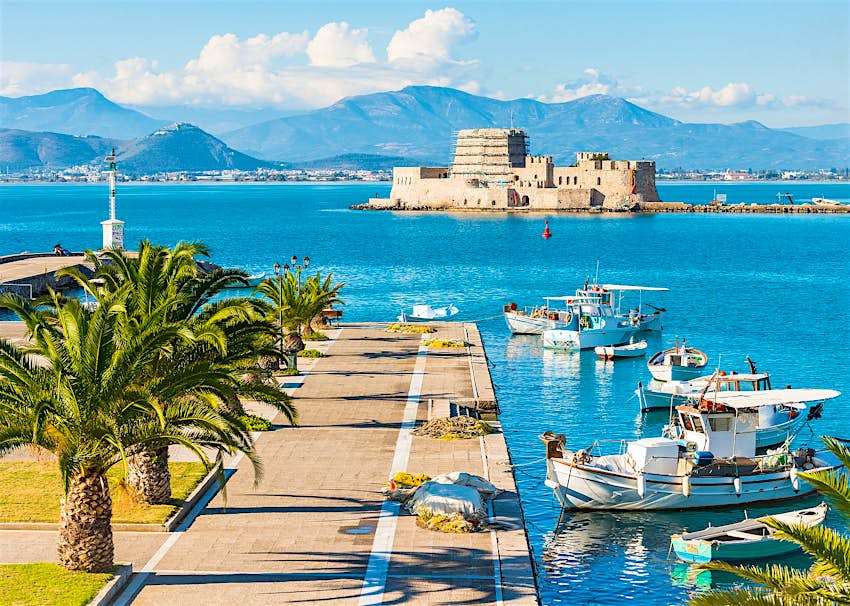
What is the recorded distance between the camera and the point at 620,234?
152m

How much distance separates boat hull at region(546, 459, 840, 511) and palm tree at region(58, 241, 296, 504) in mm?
7319

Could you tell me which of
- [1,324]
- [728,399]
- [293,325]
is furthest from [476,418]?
[1,324]

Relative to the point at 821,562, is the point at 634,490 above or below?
below

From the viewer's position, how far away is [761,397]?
107 feet

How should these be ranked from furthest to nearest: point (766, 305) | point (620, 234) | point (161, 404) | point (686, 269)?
point (620, 234) → point (686, 269) → point (766, 305) → point (161, 404)

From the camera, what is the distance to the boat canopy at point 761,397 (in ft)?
104

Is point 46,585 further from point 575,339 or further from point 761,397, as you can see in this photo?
point 575,339

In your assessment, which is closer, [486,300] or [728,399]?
[728,399]

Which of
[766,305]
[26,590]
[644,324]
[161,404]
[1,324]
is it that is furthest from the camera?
[766,305]

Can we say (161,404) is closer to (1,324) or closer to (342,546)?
(342,546)

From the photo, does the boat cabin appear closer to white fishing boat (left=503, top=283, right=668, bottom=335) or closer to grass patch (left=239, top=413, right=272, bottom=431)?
grass patch (left=239, top=413, right=272, bottom=431)

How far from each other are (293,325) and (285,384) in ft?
25.5

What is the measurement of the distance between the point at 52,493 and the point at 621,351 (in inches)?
1336

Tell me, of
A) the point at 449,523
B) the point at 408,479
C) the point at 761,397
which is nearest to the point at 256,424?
the point at 408,479
